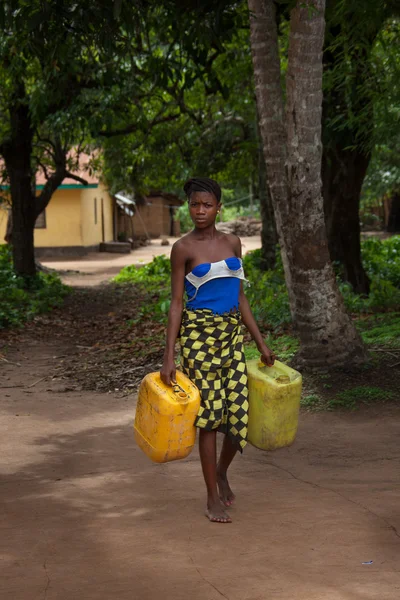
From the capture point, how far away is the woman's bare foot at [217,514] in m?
4.33

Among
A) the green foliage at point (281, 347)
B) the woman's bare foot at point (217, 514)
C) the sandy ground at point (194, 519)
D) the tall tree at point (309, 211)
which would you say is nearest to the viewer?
the sandy ground at point (194, 519)

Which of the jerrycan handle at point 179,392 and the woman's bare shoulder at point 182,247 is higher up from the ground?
the woman's bare shoulder at point 182,247

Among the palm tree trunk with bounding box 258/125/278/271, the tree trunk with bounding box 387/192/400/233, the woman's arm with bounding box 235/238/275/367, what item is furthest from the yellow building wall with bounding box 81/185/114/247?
the woman's arm with bounding box 235/238/275/367

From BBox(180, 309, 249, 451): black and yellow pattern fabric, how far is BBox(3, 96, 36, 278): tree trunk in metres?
14.2

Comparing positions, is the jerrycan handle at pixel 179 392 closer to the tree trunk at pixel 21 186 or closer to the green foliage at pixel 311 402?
the green foliage at pixel 311 402

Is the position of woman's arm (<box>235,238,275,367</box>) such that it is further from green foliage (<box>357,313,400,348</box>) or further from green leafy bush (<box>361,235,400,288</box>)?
green leafy bush (<box>361,235,400,288</box>)

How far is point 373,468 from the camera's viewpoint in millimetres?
5375

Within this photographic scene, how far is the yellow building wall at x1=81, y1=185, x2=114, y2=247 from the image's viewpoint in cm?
3581

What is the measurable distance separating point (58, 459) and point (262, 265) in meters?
13.4

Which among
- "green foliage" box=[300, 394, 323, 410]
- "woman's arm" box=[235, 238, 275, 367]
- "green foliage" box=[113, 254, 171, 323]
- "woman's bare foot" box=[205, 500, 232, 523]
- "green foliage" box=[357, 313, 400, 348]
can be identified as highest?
"woman's arm" box=[235, 238, 275, 367]

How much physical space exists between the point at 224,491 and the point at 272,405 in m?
0.56

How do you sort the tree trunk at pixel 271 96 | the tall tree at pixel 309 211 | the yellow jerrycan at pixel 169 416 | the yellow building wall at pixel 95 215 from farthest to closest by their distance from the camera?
the yellow building wall at pixel 95 215 → the tree trunk at pixel 271 96 → the tall tree at pixel 309 211 → the yellow jerrycan at pixel 169 416

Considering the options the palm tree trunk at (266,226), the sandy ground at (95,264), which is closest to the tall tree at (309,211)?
the palm tree trunk at (266,226)

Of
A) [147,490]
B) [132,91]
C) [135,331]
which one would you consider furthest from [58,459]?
[132,91]
